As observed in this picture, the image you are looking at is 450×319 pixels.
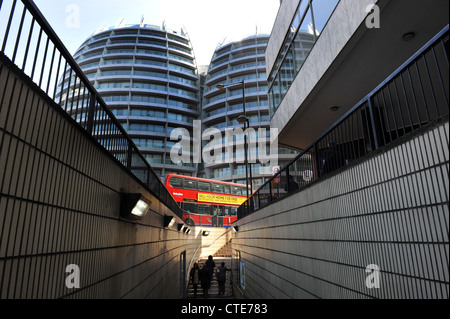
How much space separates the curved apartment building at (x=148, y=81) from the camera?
57.5 metres

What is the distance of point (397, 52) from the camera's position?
5.52 metres

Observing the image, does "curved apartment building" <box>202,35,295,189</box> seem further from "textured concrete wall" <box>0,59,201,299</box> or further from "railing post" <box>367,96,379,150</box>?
Result: "textured concrete wall" <box>0,59,201,299</box>

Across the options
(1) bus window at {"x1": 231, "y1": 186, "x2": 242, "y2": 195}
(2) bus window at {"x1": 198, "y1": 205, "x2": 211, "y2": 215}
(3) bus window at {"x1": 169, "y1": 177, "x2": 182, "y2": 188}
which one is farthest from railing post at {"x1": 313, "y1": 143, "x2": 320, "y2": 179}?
(1) bus window at {"x1": 231, "y1": 186, "x2": 242, "y2": 195}

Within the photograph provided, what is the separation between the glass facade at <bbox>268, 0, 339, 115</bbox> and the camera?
7.01 metres

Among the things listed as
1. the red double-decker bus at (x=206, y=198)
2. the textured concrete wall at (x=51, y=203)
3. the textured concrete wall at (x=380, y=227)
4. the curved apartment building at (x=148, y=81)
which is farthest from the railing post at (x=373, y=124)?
the curved apartment building at (x=148, y=81)

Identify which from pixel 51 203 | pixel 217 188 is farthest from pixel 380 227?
pixel 217 188

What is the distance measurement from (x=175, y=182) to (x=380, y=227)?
20606 millimetres

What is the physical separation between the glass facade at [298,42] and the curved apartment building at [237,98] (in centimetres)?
4010

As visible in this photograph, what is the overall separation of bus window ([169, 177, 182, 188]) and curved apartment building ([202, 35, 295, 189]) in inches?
1136

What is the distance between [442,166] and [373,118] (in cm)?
146

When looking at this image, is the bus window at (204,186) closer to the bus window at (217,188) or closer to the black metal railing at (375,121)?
the bus window at (217,188)
